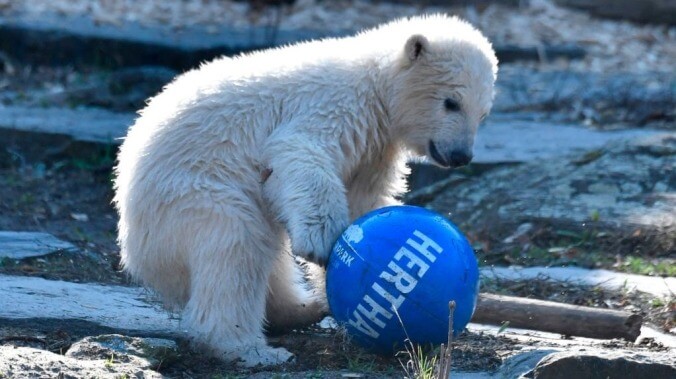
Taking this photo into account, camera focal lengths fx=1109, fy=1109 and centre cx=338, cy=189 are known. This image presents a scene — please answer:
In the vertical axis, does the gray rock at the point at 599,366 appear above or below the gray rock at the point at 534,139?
above

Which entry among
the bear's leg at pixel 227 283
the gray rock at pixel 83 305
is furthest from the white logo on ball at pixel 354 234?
the gray rock at pixel 83 305

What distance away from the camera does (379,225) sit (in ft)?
12.4

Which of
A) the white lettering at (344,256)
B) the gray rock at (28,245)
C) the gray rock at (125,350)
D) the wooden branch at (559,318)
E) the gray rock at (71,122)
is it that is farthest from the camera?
the gray rock at (71,122)

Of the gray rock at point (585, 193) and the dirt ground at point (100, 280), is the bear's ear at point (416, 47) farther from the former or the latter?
the gray rock at point (585, 193)

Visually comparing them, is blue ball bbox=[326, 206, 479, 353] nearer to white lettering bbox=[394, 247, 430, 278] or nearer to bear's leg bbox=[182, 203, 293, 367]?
white lettering bbox=[394, 247, 430, 278]

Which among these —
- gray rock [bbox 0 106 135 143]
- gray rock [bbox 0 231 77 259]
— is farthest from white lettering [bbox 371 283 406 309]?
gray rock [bbox 0 106 135 143]

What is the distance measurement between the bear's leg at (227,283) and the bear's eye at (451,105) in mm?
932

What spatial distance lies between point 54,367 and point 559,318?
1980 mm

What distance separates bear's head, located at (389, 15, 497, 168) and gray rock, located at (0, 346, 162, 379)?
4.94 ft

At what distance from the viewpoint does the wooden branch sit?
4.23m

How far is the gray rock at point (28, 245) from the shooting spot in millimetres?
5363

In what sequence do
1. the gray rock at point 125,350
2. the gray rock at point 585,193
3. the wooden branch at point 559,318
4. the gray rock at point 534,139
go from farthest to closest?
the gray rock at point 534,139 → the gray rock at point 585,193 → the wooden branch at point 559,318 → the gray rock at point 125,350

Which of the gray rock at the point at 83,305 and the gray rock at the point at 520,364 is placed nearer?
the gray rock at the point at 520,364

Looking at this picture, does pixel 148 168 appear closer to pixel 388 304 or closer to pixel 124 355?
pixel 124 355
